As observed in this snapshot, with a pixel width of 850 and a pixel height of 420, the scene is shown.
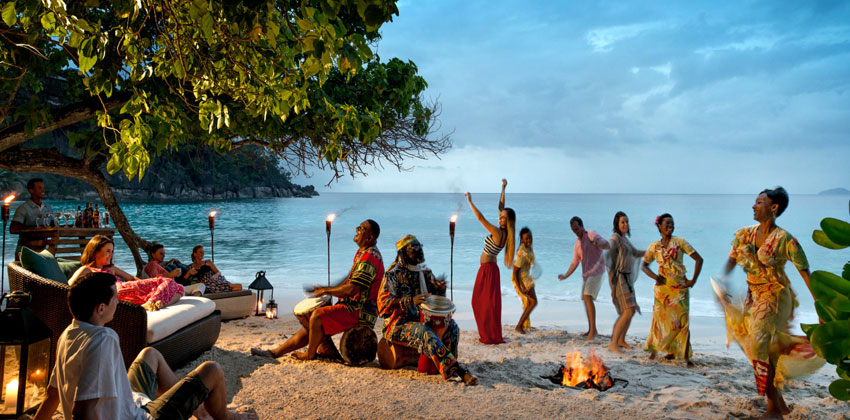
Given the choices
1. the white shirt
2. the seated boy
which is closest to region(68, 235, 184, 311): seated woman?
the seated boy

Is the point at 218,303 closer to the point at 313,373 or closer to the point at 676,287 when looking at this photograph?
the point at 313,373

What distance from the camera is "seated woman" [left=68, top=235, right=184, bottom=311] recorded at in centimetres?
451

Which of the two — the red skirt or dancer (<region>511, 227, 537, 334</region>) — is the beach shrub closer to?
the red skirt

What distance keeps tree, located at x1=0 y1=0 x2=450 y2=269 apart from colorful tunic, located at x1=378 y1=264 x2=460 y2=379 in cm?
126

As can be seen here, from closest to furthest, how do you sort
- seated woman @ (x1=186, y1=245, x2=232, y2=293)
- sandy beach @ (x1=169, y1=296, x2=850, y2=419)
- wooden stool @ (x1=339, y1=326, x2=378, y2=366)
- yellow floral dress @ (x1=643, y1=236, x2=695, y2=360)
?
sandy beach @ (x1=169, y1=296, x2=850, y2=419)
wooden stool @ (x1=339, y1=326, x2=378, y2=366)
yellow floral dress @ (x1=643, y1=236, x2=695, y2=360)
seated woman @ (x1=186, y1=245, x2=232, y2=293)

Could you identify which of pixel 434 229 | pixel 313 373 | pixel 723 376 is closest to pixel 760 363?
pixel 723 376

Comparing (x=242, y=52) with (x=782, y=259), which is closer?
(x=242, y=52)

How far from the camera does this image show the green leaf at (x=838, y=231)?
0.55 m

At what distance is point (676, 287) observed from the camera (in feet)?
18.6

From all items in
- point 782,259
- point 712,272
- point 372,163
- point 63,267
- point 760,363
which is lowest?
point 712,272

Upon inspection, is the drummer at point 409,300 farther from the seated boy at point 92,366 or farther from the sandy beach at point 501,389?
the seated boy at point 92,366

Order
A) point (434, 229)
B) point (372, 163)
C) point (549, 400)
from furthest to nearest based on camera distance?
point (434, 229) < point (372, 163) < point (549, 400)

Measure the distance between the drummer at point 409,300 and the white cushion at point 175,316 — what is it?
1694mm

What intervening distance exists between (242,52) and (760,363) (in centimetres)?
448
